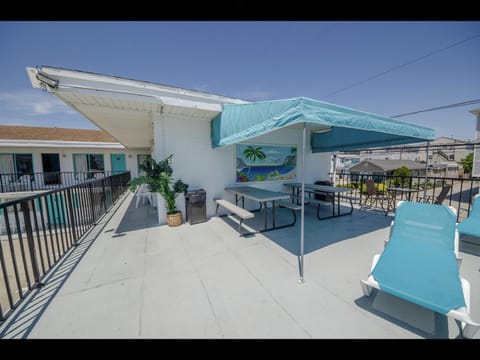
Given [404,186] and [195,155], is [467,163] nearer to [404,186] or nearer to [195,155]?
[404,186]

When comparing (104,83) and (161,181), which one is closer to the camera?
(104,83)

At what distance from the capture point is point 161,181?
4031 millimetres

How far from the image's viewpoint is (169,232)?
12.9 feet

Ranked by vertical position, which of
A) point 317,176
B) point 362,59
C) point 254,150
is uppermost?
point 362,59

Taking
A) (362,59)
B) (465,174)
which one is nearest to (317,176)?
(362,59)

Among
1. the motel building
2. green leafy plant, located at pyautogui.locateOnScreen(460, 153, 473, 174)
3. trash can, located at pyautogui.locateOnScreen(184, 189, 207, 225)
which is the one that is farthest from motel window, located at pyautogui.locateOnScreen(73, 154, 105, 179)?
green leafy plant, located at pyautogui.locateOnScreen(460, 153, 473, 174)

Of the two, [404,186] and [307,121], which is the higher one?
[307,121]

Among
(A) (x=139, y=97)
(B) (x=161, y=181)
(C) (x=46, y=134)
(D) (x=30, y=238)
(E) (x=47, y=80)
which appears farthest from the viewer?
(C) (x=46, y=134)

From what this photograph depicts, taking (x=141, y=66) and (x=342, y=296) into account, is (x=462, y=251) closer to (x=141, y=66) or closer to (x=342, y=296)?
(x=342, y=296)

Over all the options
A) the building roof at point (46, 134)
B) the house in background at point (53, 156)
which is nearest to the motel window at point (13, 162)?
the house in background at point (53, 156)

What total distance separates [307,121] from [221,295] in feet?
7.32

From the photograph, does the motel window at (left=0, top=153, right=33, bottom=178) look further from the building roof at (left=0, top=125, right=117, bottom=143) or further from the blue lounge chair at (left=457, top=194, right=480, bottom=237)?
the blue lounge chair at (left=457, top=194, right=480, bottom=237)

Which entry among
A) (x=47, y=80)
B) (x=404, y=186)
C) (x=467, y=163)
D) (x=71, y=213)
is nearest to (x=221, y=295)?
(x=71, y=213)
